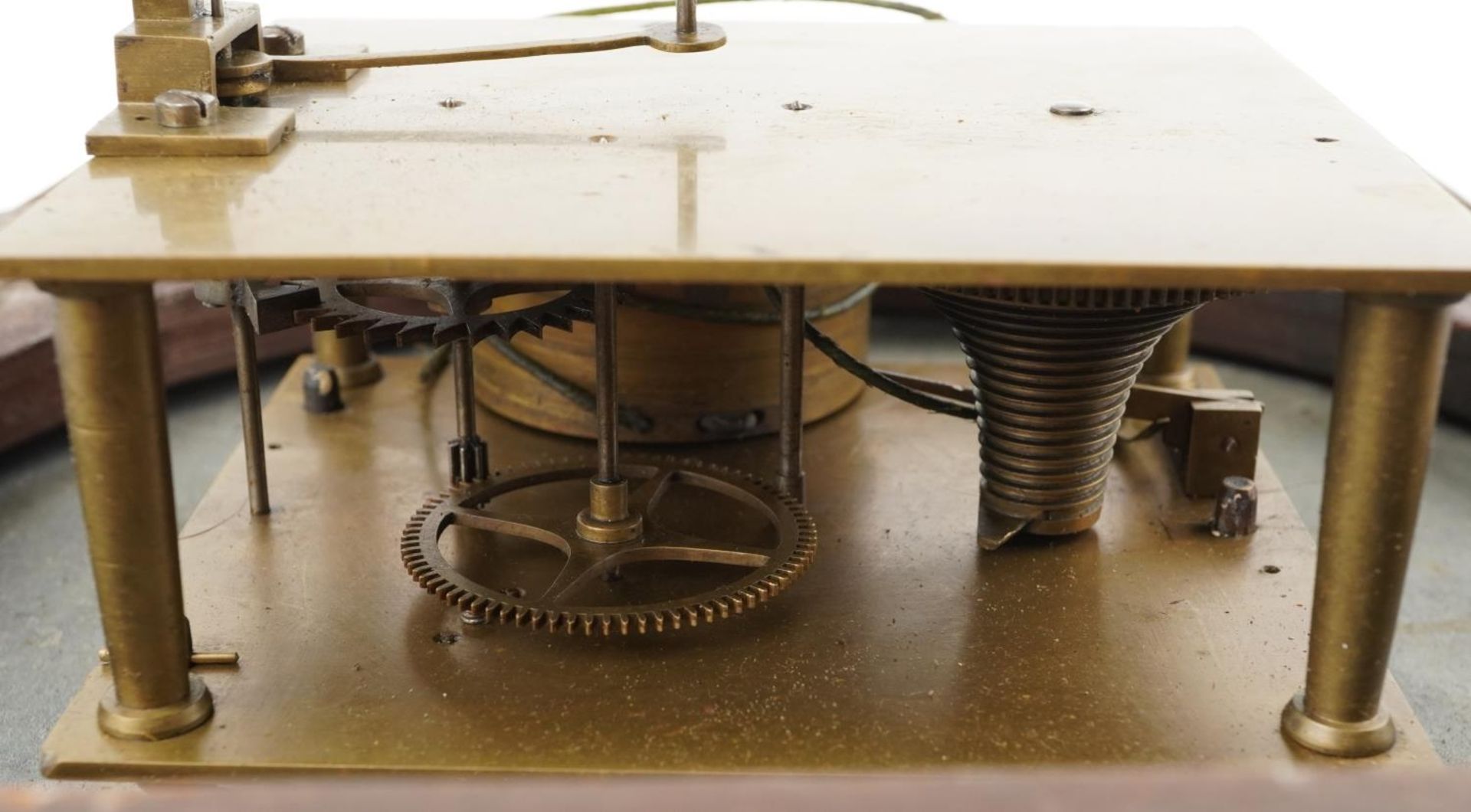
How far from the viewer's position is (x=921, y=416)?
2.46 meters

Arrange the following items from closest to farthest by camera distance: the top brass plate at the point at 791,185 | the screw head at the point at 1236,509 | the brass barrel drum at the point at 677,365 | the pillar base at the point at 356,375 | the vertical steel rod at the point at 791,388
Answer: the top brass plate at the point at 791,185 → the vertical steel rod at the point at 791,388 → the screw head at the point at 1236,509 → the brass barrel drum at the point at 677,365 → the pillar base at the point at 356,375

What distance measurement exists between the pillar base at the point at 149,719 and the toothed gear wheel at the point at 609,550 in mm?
272

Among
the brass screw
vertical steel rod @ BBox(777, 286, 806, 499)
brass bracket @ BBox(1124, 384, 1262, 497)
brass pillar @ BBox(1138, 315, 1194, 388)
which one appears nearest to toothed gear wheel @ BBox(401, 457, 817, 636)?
vertical steel rod @ BBox(777, 286, 806, 499)

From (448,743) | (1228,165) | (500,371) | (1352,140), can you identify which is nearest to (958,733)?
(448,743)

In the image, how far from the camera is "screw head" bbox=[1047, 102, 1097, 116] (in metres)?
1.85

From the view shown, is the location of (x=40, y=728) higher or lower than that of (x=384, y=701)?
lower

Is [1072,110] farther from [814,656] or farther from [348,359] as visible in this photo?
[348,359]

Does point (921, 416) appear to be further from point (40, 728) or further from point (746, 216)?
point (40, 728)

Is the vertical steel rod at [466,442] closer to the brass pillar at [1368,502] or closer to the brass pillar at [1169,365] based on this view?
the brass pillar at [1169,365]

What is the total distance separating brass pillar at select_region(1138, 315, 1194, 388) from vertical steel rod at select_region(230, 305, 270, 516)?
3.93 feet

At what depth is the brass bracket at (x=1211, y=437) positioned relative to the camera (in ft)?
7.15

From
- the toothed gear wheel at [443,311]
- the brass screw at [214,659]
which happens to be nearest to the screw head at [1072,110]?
the toothed gear wheel at [443,311]

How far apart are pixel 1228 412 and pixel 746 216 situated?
96cm

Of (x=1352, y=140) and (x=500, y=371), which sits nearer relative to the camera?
(x=1352, y=140)
